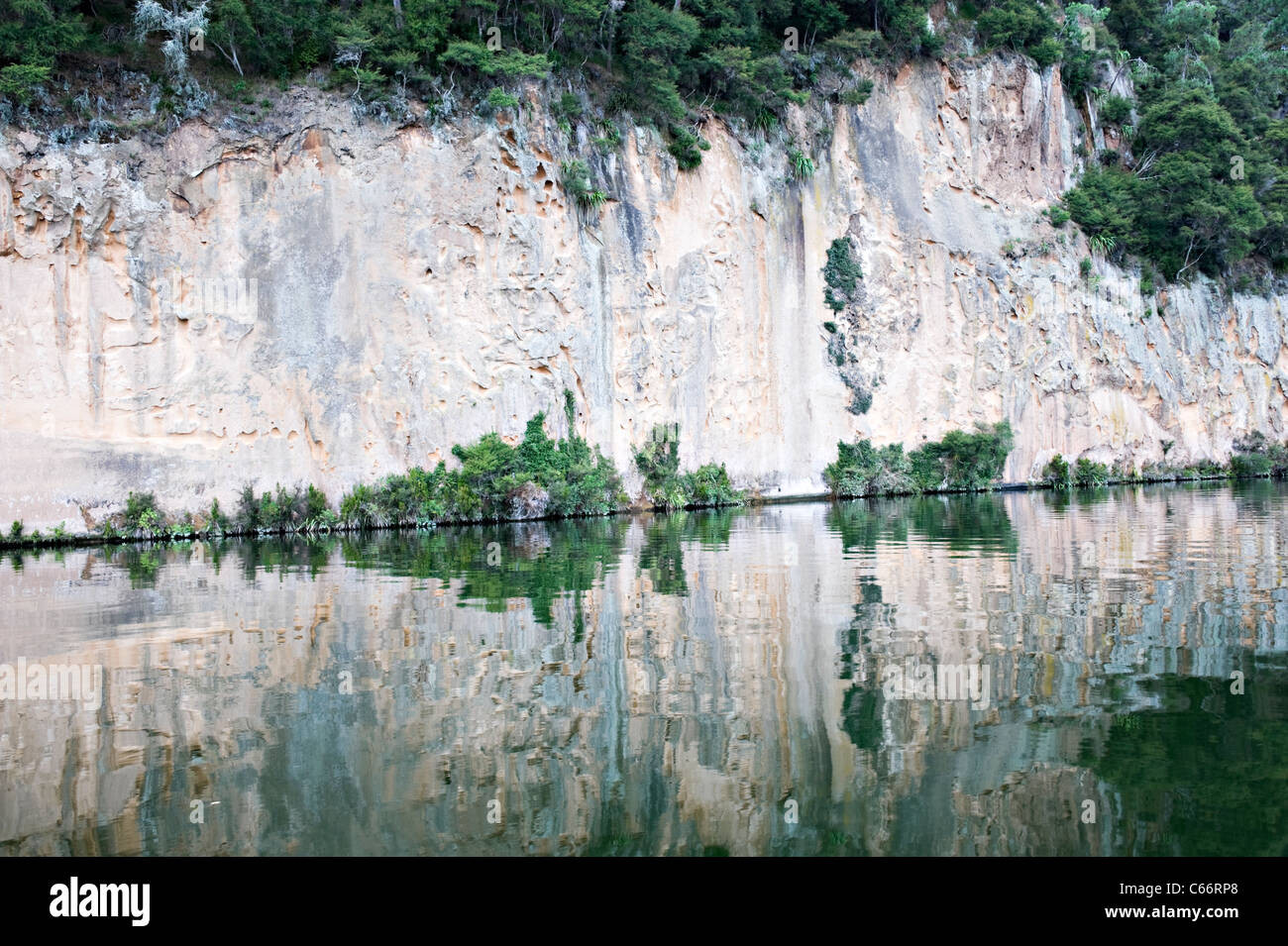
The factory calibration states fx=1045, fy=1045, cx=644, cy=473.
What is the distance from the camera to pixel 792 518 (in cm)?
2892

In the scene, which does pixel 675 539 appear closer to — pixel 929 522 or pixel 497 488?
pixel 929 522

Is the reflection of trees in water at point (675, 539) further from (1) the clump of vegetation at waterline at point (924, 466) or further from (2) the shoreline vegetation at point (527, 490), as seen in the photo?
(1) the clump of vegetation at waterline at point (924, 466)

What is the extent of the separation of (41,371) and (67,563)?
8414 mm

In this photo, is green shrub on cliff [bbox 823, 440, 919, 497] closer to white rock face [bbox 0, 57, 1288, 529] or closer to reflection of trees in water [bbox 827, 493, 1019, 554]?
white rock face [bbox 0, 57, 1288, 529]

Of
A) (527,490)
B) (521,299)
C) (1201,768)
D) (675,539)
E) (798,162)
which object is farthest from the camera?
(798,162)

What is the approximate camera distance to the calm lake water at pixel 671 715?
221 inches

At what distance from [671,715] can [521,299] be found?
83.1 feet

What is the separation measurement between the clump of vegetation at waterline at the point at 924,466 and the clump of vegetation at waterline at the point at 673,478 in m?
5.77

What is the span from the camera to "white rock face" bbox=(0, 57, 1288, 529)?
26.6 meters

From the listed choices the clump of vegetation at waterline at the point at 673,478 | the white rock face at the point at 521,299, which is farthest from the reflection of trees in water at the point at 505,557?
the clump of vegetation at waterline at the point at 673,478

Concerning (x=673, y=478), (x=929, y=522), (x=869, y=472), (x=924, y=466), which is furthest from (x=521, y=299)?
(x=924, y=466)

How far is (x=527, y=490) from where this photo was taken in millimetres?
30656

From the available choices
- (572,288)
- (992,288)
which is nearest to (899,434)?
(992,288)
